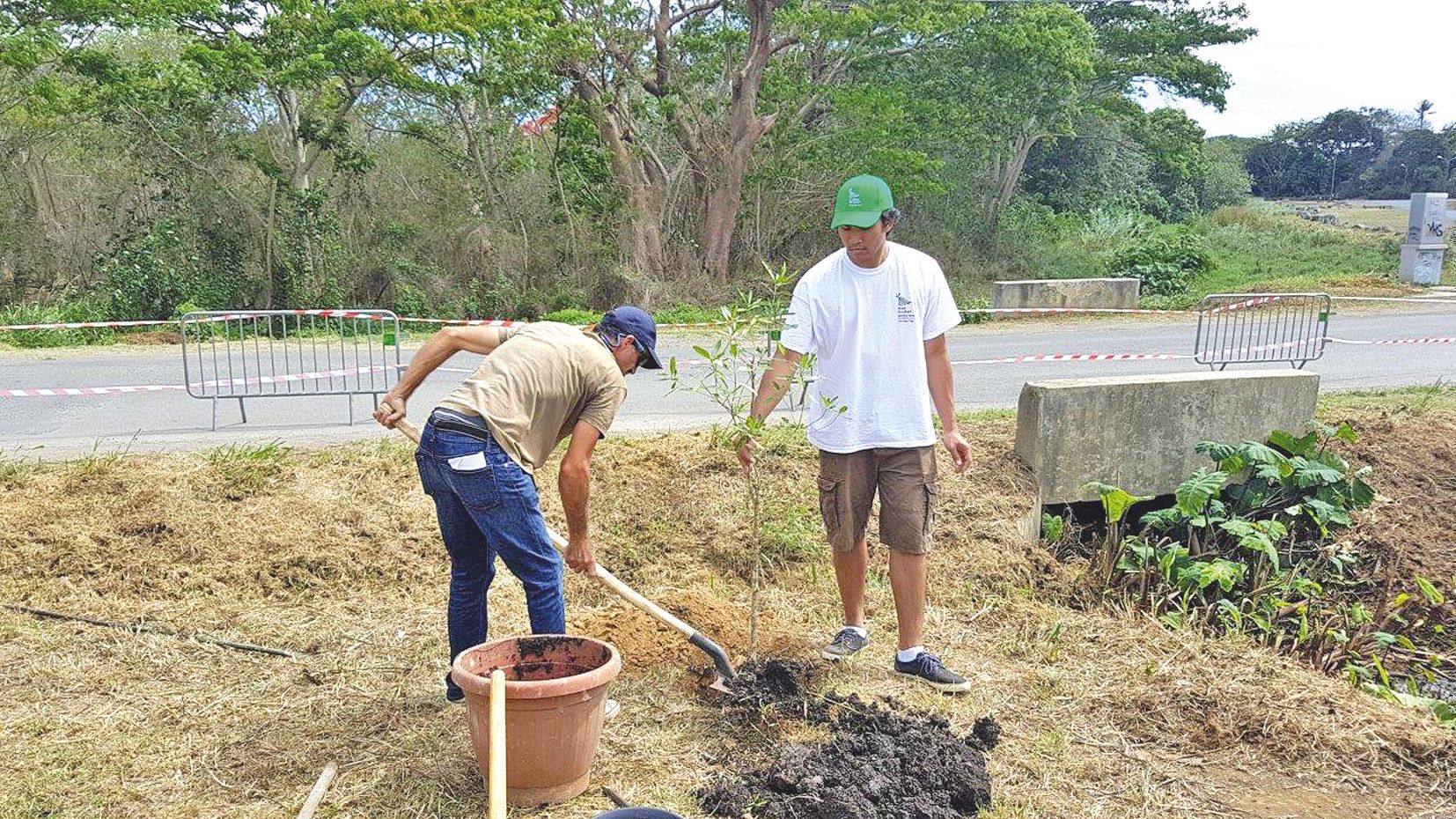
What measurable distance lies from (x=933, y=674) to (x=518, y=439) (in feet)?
6.42

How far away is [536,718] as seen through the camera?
3217 mm

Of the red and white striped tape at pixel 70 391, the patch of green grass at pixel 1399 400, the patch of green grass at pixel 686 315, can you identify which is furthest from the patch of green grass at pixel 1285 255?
the red and white striped tape at pixel 70 391

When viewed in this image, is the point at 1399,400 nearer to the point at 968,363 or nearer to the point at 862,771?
the point at 968,363

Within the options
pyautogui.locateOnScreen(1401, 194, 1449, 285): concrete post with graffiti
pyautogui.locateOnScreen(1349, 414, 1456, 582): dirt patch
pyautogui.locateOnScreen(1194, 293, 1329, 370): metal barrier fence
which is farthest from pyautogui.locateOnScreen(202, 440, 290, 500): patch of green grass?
pyautogui.locateOnScreen(1401, 194, 1449, 285): concrete post with graffiti

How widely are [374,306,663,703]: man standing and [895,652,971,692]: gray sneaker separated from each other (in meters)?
1.45

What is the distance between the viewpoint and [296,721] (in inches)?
155

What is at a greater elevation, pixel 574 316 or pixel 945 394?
pixel 945 394

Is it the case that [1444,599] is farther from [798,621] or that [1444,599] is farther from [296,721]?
[296,721]

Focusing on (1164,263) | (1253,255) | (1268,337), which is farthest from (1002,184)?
(1268,337)

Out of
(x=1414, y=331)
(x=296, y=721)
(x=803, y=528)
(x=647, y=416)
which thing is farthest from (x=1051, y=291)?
(x=296, y=721)

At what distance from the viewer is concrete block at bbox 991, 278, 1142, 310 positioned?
1877 centimetres

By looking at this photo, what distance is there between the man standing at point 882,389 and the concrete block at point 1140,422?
8.95ft

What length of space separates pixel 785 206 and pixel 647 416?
15.0 m

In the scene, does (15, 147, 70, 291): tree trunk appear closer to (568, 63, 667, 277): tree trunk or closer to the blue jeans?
(568, 63, 667, 277): tree trunk
